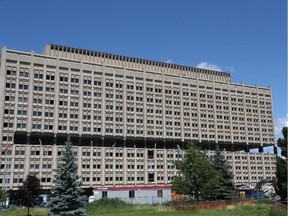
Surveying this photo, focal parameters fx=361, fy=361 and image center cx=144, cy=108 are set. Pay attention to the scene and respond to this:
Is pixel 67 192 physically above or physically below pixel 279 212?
above

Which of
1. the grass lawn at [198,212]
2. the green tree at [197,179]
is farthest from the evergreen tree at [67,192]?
the green tree at [197,179]

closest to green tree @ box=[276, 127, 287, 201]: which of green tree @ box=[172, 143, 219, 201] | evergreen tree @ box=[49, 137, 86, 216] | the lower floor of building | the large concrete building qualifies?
green tree @ box=[172, 143, 219, 201]

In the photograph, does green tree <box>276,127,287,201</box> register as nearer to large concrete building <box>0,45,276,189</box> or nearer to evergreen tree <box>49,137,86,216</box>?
evergreen tree <box>49,137,86,216</box>

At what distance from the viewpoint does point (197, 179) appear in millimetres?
47156

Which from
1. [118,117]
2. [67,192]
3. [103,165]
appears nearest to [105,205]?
[67,192]

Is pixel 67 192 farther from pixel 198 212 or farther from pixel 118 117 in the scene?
pixel 118 117

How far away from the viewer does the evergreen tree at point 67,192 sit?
95.0 feet

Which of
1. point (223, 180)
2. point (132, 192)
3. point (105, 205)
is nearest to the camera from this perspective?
point (223, 180)

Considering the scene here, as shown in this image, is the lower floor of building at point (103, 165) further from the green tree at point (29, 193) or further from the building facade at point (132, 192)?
the green tree at point (29, 193)

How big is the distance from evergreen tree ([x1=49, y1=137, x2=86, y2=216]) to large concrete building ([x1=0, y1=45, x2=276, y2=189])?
183 ft

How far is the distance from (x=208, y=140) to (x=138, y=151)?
2414cm

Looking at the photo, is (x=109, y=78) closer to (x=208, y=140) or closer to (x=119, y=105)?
(x=119, y=105)

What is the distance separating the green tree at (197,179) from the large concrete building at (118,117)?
1725 inches

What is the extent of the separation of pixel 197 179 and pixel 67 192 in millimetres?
22316
